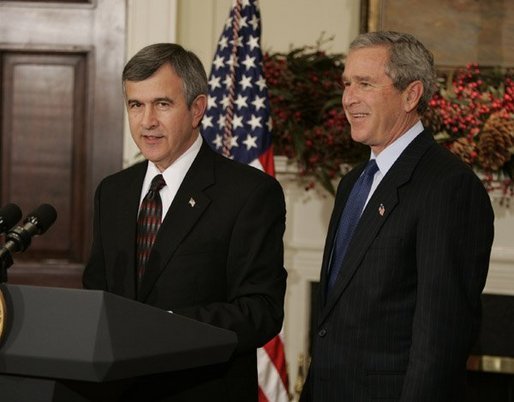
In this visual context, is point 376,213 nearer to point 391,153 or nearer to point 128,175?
point 391,153

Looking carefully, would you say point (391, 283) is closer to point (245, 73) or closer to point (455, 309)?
point (455, 309)

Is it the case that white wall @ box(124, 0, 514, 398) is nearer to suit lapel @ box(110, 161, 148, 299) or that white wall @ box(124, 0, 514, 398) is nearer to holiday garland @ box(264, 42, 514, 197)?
holiday garland @ box(264, 42, 514, 197)

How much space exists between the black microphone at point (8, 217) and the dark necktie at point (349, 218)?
0.90 m

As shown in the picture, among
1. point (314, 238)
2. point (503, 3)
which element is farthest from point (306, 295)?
point (503, 3)

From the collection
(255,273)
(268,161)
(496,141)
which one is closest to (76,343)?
(255,273)

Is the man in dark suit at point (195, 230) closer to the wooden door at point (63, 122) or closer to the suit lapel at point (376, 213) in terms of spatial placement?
the suit lapel at point (376, 213)

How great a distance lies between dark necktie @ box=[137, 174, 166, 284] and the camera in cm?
248

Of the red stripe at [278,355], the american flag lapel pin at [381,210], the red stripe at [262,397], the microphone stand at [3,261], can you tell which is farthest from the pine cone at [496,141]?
the microphone stand at [3,261]

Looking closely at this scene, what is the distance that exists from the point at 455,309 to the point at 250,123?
7.46 feet

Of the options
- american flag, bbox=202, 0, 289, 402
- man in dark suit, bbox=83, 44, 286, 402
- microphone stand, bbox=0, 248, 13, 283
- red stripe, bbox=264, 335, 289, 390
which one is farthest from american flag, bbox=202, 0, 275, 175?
microphone stand, bbox=0, 248, 13, 283

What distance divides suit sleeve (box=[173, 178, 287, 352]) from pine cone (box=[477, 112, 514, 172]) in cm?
220

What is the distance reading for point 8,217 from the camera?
1979mm

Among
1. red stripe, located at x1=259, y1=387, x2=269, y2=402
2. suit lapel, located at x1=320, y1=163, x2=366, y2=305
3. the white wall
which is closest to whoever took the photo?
suit lapel, located at x1=320, y1=163, x2=366, y2=305

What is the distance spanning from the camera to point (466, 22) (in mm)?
4891
